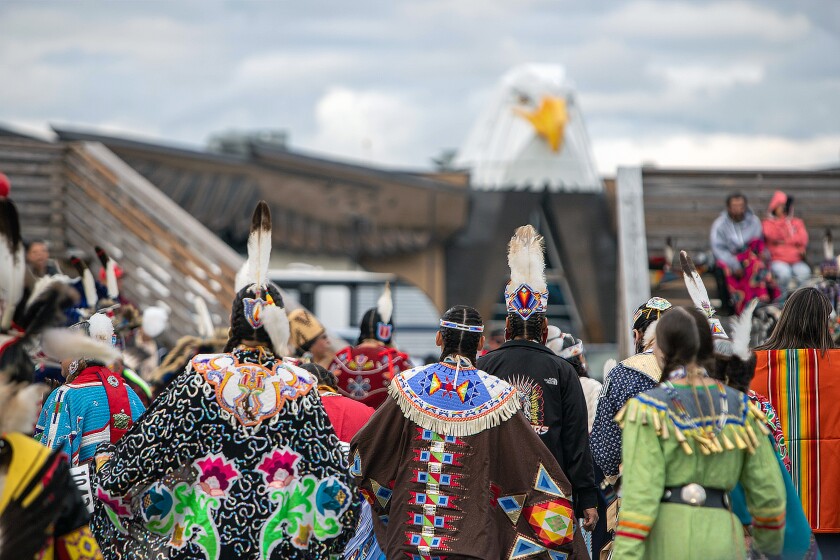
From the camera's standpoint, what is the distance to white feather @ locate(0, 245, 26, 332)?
10.9ft

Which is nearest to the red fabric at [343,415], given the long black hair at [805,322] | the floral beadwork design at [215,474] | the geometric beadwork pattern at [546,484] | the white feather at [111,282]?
the geometric beadwork pattern at [546,484]

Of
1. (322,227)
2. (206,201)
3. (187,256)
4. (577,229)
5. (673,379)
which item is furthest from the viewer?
(577,229)

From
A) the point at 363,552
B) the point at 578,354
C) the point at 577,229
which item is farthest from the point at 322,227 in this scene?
the point at 363,552

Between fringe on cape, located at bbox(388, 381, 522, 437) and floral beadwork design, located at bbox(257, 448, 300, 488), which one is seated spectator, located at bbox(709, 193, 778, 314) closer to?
fringe on cape, located at bbox(388, 381, 522, 437)

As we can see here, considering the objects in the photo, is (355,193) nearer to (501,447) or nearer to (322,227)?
(322,227)

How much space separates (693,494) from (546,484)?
2.85ft

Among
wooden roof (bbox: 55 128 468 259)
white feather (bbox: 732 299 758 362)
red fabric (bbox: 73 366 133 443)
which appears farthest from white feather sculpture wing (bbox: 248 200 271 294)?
wooden roof (bbox: 55 128 468 259)

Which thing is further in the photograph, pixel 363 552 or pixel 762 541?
pixel 363 552

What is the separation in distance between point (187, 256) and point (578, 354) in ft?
24.9

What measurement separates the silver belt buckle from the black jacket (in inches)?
52.5

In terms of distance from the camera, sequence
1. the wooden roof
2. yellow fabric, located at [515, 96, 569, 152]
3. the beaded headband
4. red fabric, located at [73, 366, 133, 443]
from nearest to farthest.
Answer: the beaded headband → red fabric, located at [73, 366, 133, 443] → the wooden roof → yellow fabric, located at [515, 96, 569, 152]

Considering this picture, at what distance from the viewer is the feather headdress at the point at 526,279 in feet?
17.3

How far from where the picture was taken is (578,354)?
20.8 feet

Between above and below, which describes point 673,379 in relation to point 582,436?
above
